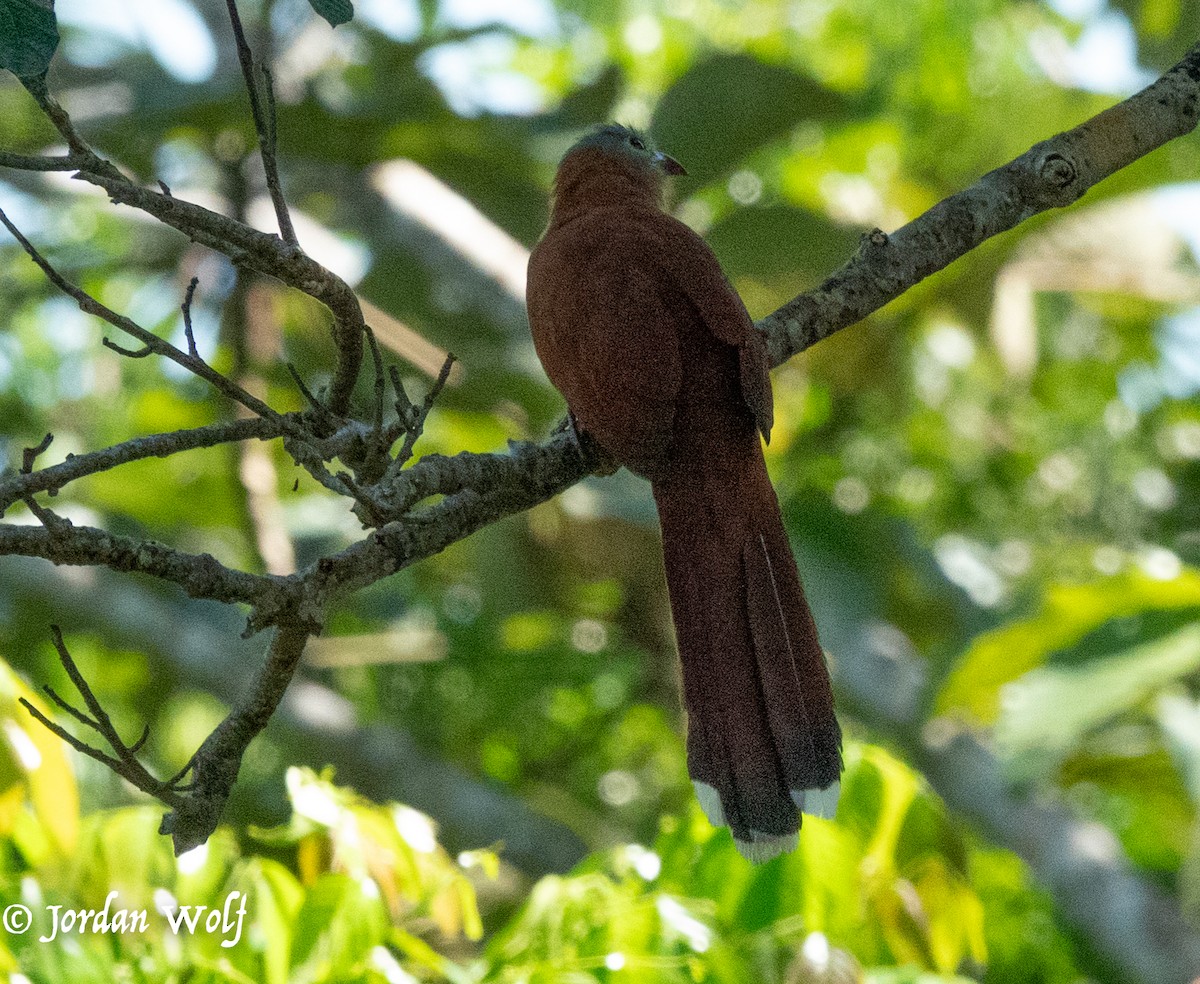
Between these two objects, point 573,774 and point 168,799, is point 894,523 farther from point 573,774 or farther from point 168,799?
point 168,799

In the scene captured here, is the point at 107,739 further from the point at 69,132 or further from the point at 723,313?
the point at 723,313

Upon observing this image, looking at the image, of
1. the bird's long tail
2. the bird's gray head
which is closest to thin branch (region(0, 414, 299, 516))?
the bird's long tail

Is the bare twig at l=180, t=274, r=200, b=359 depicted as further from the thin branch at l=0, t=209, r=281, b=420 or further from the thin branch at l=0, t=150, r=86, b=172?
the thin branch at l=0, t=150, r=86, b=172

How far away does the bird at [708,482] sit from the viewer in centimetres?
224

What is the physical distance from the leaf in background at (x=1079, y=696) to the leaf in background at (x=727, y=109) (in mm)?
2322

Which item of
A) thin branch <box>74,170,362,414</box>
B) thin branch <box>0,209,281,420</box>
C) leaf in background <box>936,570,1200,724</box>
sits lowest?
thin branch <box>0,209,281,420</box>

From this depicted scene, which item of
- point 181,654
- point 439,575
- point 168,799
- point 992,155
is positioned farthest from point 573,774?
point 168,799

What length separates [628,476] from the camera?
5.33 meters

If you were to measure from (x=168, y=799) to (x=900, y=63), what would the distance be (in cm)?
621

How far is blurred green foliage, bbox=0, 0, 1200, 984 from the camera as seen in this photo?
5020 mm

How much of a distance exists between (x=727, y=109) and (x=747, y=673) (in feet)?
11.2

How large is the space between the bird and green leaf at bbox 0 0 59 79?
1060 mm

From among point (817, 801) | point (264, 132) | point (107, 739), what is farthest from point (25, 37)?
point (817, 801)

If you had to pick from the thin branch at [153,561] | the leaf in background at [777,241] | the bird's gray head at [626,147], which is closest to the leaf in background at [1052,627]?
the leaf in background at [777,241]
